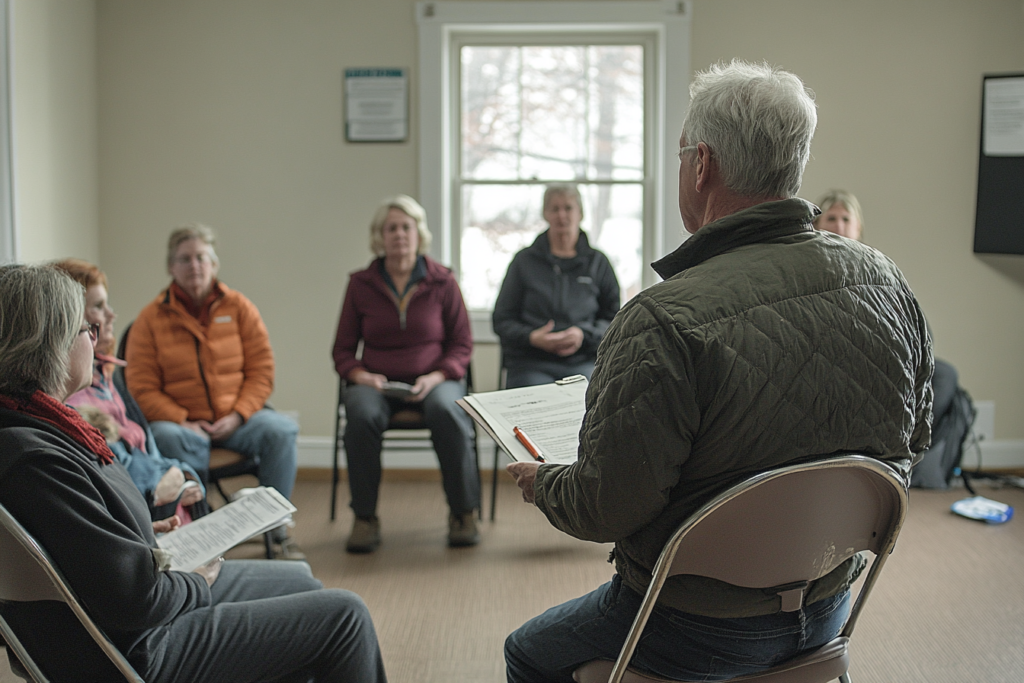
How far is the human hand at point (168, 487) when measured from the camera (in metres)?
2.15

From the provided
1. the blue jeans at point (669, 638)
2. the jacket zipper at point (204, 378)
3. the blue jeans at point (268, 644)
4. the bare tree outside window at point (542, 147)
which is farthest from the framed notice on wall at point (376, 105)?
the blue jeans at point (669, 638)

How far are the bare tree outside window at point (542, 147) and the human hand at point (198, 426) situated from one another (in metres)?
1.64

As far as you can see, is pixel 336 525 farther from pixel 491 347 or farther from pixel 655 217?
pixel 655 217

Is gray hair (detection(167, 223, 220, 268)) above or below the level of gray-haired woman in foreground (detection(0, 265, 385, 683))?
above

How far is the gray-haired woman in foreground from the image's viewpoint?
1.22 m

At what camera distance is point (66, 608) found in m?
1.28

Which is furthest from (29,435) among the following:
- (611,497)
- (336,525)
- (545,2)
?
(545,2)

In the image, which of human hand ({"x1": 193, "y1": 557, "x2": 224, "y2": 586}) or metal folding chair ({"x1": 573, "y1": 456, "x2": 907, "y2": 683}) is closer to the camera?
metal folding chair ({"x1": 573, "y1": 456, "x2": 907, "y2": 683})

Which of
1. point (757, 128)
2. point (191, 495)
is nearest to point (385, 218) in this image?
point (191, 495)

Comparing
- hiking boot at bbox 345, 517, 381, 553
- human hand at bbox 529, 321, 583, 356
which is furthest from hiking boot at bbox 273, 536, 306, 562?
human hand at bbox 529, 321, 583, 356

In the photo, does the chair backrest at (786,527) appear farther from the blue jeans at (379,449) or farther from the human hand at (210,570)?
the blue jeans at (379,449)

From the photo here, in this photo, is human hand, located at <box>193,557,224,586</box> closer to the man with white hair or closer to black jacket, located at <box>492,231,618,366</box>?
the man with white hair

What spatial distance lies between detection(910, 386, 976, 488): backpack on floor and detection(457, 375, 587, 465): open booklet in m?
3.01

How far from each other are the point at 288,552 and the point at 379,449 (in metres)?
0.51
